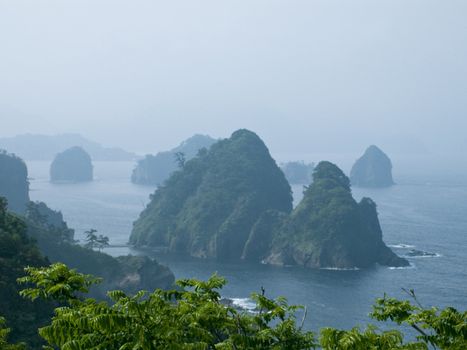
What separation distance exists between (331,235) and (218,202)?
37.8 m

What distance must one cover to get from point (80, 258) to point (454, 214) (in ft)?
449

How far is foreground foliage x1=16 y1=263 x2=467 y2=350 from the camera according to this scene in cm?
1119

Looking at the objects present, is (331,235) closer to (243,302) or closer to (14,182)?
(243,302)

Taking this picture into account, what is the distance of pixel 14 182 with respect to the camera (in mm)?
191000

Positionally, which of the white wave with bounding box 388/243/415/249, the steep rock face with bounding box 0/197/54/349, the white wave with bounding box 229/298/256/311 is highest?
the steep rock face with bounding box 0/197/54/349

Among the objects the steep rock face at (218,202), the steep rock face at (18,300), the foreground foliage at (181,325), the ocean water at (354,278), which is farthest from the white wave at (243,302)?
the foreground foliage at (181,325)

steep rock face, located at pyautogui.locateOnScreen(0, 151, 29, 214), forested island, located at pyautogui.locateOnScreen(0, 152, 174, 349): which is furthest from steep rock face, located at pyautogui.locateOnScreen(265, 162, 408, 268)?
steep rock face, located at pyautogui.locateOnScreen(0, 151, 29, 214)

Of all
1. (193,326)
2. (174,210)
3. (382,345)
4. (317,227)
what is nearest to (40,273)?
(193,326)

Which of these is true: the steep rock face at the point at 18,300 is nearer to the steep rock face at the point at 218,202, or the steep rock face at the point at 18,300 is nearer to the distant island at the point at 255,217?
the distant island at the point at 255,217

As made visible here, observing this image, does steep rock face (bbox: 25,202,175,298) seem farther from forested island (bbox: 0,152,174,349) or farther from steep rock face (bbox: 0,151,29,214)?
steep rock face (bbox: 0,151,29,214)

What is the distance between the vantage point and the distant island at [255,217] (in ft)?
451

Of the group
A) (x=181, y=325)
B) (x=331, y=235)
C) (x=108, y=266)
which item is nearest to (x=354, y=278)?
(x=331, y=235)

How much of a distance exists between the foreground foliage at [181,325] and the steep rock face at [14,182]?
185182 millimetres

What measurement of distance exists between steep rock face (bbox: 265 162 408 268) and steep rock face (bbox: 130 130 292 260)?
A: 13.0 meters
